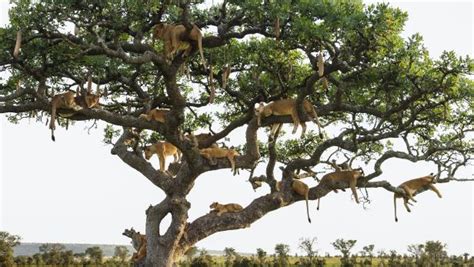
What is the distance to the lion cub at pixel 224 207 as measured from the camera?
1588cm

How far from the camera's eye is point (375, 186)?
610 inches

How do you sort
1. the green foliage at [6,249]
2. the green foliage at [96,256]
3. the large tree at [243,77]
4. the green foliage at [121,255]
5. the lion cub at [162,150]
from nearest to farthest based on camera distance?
1. the large tree at [243,77]
2. the lion cub at [162,150]
3. the green foliage at [6,249]
4. the green foliage at [96,256]
5. the green foliage at [121,255]

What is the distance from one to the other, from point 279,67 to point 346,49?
316cm

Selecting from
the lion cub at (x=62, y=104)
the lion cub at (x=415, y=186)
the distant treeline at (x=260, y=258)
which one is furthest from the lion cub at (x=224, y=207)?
the distant treeline at (x=260, y=258)

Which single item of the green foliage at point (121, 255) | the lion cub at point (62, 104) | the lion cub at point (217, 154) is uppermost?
the lion cub at point (62, 104)

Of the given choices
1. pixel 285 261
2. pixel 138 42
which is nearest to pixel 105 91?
pixel 138 42

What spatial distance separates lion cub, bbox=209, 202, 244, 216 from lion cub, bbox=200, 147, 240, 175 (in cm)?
136

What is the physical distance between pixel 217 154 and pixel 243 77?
8.52ft

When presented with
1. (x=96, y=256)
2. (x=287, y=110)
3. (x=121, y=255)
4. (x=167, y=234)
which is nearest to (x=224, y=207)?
(x=167, y=234)

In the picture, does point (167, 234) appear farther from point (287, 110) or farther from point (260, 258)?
point (260, 258)

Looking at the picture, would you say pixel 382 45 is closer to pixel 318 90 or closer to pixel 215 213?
pixel 318 90

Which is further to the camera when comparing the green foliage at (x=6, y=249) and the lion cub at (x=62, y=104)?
the green foliage at (x=6, y=249)

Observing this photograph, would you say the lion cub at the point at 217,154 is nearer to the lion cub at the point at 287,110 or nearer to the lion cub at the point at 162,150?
the lion cub at the point at 162,150

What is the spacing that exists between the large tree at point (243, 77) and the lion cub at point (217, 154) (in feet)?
0.51
